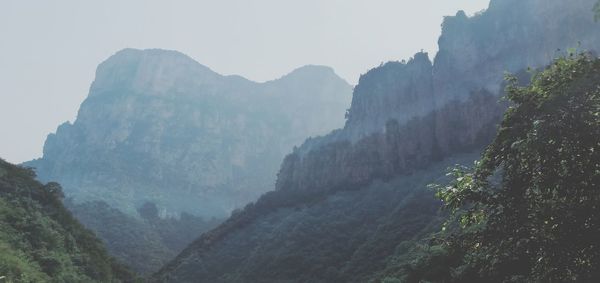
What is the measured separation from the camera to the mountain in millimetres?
72062

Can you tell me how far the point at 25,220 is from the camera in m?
37.5

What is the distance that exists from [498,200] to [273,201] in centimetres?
10616

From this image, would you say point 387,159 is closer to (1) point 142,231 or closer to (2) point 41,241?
(1) point 142,231

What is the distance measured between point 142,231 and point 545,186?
448 feet

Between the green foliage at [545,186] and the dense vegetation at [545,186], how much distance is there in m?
0.02

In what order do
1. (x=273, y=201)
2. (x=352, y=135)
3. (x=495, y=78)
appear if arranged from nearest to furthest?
(x=495, y=78)
(x=273, y=201)
(x=352, y=135)

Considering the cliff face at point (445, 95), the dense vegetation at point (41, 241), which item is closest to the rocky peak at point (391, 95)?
the cliff face at point (445, 95)

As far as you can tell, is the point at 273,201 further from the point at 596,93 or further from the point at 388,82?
the point at 596,93

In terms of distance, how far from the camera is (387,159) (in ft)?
367

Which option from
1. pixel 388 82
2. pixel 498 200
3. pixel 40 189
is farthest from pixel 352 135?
pixel 498 200

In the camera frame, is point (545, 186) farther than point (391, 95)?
No

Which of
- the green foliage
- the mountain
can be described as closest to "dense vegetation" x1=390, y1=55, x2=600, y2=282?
the green foliage

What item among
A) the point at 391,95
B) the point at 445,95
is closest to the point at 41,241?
the point at 445,95

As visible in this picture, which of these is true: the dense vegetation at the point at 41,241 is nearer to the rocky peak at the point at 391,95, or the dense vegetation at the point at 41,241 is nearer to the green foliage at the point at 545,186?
the green foliage at the point at 545,186
